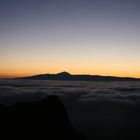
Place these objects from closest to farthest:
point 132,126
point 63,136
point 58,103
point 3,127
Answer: point 3,127 → point 63,136 → point 58,103 → point 132,126

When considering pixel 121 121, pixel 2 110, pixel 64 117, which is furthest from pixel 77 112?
pixel 2 110

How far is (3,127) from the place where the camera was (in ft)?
122

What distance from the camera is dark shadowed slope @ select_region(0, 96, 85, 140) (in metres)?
38.0

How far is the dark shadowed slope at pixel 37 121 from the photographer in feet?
125

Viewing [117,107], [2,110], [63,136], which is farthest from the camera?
[117,107]

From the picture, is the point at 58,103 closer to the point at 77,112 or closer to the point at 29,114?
the point at 29,114

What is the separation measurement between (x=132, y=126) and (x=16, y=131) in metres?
109

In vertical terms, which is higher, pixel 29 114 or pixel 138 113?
pixel 29 114

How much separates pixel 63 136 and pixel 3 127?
13.2m

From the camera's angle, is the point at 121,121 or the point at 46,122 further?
the point at 121,121

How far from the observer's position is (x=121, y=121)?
146625mm

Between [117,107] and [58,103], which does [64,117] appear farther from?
[117,107]

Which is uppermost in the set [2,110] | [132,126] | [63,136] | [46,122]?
[2,110]

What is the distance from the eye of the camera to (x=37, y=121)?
41875 mm
